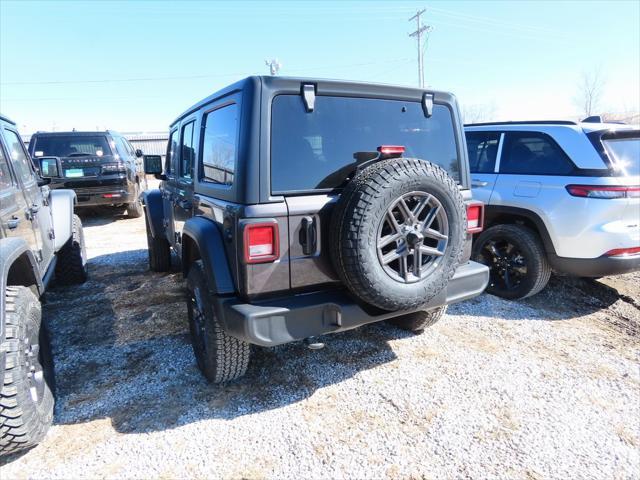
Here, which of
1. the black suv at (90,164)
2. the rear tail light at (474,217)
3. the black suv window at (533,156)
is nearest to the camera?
the rear tail light at (474,217)

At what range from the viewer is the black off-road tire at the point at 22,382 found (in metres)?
1.96

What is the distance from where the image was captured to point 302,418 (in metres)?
2.45

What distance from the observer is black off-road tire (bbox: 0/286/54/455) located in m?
1.96

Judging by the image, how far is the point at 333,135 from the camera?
2395 millimetres

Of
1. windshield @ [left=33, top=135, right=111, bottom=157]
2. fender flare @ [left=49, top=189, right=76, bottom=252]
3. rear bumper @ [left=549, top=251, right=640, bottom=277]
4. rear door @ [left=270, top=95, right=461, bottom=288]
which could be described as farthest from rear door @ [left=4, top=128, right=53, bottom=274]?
windshield @ [left=33, top=135, right=111, bottom=157]

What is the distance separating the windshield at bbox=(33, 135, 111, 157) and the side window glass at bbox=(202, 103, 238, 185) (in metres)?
6.89

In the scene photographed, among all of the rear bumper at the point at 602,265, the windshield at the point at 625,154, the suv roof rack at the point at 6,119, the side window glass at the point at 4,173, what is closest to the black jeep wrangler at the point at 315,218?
the side window glass at the point at 4,173

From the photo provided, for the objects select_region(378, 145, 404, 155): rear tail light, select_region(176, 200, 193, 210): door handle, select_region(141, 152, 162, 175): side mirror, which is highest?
select_region(141, 152, 162, 175): side mirror

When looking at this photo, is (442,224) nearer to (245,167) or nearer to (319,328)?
(319,328)

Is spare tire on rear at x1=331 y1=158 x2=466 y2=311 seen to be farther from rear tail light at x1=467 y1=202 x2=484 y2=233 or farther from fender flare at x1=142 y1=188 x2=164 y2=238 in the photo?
fender flare at x1=142 y1=188 x2=164 y2=238

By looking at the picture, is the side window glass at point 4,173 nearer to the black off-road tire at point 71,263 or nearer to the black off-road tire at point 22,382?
the black off-road tire at point 22,382

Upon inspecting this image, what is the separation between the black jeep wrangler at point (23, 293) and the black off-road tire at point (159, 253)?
1.24m

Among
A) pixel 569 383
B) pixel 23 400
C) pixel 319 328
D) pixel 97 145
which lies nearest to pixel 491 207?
pixel 569 383

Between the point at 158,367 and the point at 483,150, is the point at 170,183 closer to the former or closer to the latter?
the point at 158,367
